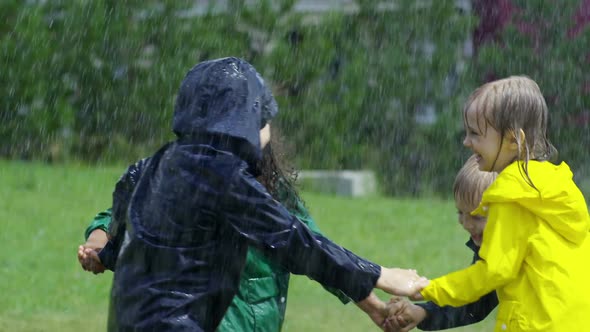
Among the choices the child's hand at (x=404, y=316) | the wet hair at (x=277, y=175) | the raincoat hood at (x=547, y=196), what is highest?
the raincoat hood at (x=547, y=196)

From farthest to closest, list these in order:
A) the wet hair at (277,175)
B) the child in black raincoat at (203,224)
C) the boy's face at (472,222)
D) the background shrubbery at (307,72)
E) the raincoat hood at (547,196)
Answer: the background shrubbery at (307,72) → the wet hair at (277,175) → the boy's face at (472,222) → the raincoat hood at (547,196) → the child in black raincoat at (203,224)

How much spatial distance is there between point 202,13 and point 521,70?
3478 millimetres

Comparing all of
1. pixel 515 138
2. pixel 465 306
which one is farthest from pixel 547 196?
pixel 465 306

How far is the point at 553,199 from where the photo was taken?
3.60m

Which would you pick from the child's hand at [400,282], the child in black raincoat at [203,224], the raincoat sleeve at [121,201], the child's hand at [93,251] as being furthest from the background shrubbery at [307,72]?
the child in black raincoat at [203,224]

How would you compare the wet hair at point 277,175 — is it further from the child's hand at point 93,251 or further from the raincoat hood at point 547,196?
the raincoat hood at point 547,196

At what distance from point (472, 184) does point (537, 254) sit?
1.98 feet

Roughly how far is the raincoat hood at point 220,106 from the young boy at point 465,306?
100 centimetres

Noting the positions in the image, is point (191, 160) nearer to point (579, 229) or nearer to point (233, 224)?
point (233, 224)

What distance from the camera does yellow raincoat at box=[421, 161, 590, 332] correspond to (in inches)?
141

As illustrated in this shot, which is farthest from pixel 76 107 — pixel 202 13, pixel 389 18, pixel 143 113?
pixel 389 18

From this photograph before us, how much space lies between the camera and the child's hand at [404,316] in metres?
4.30

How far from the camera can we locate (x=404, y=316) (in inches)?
170

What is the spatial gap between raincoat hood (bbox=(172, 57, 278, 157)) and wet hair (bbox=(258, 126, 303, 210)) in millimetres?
734
